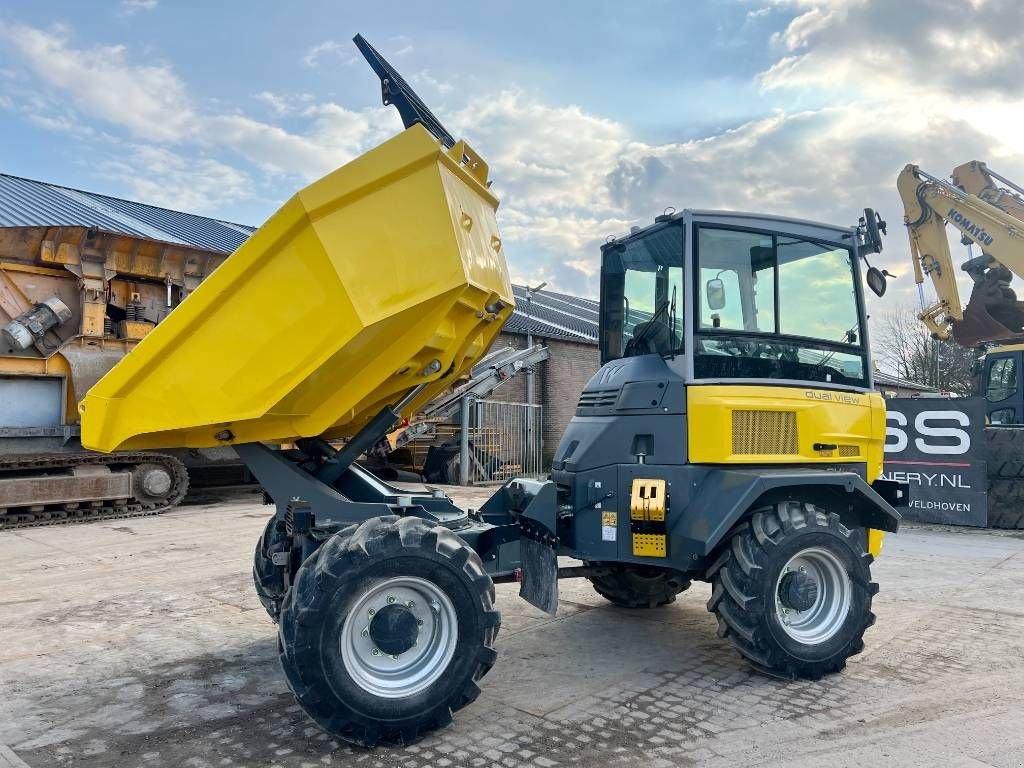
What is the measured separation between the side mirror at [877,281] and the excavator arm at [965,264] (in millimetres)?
9887

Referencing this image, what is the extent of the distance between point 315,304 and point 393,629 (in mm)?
1651

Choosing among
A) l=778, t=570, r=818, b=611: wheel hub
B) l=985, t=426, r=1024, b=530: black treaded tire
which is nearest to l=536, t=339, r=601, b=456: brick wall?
l=985, t=426, r=1024, b=530: black treaded tire

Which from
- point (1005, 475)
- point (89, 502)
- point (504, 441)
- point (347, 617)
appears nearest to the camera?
point (347, 617)

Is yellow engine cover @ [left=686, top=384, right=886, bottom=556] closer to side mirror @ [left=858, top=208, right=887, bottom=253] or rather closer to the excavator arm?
side mirror @ [left=858, top=208, right=887, bottom=253]

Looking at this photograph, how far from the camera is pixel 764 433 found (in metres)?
4.52

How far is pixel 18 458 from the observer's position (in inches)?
422

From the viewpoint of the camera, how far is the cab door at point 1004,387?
41.0ft

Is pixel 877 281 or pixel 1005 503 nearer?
pixel 877 281

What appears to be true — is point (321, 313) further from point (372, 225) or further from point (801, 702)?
point (801, 702)

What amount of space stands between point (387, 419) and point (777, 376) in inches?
97.3

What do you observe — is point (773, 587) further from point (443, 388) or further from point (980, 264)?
point (980, 264)

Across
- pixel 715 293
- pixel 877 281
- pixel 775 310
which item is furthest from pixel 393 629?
pixel 877 281

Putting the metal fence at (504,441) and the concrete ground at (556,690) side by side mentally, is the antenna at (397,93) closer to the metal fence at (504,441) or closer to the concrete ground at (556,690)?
the concrete ground at (556,690)

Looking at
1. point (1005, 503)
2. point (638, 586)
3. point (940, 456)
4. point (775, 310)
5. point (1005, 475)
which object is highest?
point (775, 310)
